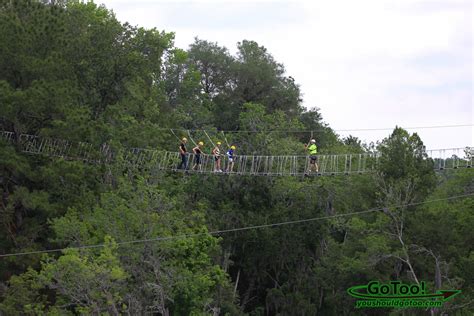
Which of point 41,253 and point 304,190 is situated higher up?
point 304,190

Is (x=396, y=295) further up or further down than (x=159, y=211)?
further down

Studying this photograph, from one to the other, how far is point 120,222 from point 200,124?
70.5 feet

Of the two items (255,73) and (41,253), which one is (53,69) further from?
(255,73)

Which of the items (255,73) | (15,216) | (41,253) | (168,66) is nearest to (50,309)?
(41,253)

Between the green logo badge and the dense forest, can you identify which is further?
the green logo badge

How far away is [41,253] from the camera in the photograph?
32375mm

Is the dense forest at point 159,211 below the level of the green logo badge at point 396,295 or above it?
above

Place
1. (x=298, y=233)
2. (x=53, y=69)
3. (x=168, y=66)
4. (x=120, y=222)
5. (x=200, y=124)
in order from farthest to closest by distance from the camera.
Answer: (x=168, y=66)
(x=200, y=124)
(x=298, y=233)
(x=53, y=69)
(x=120, y=222)

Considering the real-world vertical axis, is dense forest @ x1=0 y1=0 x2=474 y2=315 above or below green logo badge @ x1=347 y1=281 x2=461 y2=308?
above

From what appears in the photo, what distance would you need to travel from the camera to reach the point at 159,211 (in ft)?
103

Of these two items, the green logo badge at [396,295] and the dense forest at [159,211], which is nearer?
the dense forest at [159,211]

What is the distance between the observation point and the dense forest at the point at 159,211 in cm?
3008

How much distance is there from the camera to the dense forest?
30.1 meters

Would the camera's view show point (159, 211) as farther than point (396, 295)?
No
